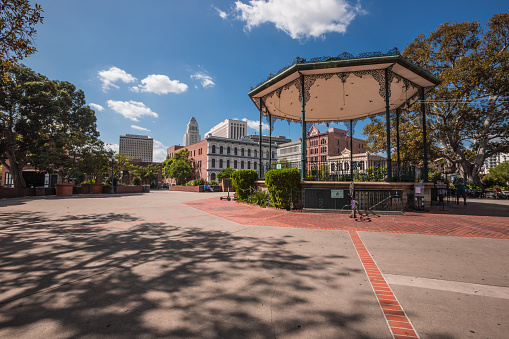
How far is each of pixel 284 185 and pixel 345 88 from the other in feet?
23.9

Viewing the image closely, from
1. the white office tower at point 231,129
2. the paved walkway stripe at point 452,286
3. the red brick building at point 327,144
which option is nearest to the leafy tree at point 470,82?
the paved walkway stripe at point 452,286

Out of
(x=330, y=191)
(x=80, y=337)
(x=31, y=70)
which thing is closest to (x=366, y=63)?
(x=330, y=191)

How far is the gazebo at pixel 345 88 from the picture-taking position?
408 inches

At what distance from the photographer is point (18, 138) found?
69.9ft

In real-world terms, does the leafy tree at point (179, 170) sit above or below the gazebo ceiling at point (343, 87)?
below

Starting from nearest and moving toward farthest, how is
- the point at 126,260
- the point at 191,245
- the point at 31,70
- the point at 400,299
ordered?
the point at 400,299, the point at 126,260, the point at 191,245, the point at 31,70

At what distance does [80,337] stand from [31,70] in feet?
98.9

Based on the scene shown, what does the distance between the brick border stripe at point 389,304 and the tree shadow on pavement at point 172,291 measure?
231mm

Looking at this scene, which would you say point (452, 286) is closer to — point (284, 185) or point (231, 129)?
point (284, 185)

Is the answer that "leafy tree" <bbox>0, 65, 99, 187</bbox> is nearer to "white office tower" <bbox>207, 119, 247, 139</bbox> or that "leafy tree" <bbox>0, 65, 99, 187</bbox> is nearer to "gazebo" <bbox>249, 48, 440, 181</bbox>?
"gazebo" <bbox>249, 48, 440, 181</bbox>

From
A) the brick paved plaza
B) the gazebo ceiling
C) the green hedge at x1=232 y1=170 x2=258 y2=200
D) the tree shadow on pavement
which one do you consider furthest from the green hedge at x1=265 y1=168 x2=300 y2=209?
the tree shadow on pavement

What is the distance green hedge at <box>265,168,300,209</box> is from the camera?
10.3 m

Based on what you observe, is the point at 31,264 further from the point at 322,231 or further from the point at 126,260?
the point at 322,231

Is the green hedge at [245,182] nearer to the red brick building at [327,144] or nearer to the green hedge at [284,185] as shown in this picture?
the green hedge at [284,185]
